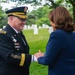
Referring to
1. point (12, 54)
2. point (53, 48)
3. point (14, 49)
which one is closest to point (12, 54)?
point (12, 54)

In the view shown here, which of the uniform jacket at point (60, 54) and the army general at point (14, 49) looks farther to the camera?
the army general at point (14, 49)

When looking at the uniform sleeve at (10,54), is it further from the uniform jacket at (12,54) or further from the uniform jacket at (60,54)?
the uniform jacket at (60,54)

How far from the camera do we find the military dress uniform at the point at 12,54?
4.35m

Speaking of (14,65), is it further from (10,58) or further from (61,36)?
(61,36)

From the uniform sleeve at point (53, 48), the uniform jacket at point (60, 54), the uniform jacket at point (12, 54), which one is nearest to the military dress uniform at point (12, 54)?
the uniform jacket at point (12, 54)

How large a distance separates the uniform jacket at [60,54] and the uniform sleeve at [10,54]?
1.21 ft

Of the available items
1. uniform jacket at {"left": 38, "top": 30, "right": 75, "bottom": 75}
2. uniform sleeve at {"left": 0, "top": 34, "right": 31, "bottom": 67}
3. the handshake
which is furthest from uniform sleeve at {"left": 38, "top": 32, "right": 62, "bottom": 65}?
uniform sleeve at {"left": 0, "top": 34, "right": 31, "bottom": 67}

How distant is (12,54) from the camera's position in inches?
170

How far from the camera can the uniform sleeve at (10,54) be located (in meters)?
4.33

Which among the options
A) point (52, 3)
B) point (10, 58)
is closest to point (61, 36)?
point (10, 58)

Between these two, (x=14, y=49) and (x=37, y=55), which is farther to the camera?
(x=14, y=49)

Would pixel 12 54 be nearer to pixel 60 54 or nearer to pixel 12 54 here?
pixel 12 54

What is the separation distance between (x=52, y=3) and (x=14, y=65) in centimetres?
1179

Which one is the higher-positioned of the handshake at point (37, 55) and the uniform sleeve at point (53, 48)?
the uniform sleeve at point (53, 48)
